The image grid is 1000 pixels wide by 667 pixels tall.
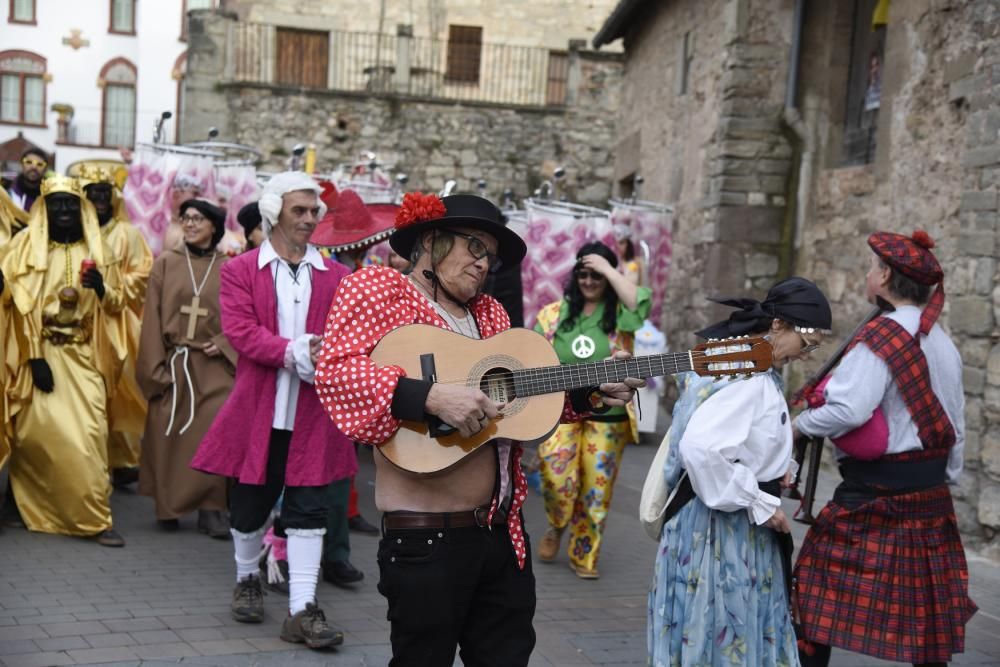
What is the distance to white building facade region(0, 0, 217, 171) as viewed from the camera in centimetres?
4312

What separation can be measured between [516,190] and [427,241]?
21053mm

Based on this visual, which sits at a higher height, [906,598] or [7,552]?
[906,598]

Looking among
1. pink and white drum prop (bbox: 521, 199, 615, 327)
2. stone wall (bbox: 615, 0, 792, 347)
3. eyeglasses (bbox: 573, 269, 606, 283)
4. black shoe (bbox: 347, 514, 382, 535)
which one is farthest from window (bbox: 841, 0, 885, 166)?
black shoe (bbox: 347, 514, 382, 535)

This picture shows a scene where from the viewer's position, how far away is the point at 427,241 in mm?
3611

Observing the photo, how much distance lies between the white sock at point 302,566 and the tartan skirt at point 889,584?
2.07 meters

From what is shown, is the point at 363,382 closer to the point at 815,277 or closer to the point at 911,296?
the point at 911,296

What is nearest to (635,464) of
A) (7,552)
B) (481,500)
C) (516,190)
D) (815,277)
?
(815,277)

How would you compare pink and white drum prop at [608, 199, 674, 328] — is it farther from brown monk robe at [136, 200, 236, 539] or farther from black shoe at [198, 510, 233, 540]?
black shoe at [198, 510, 233, 540]

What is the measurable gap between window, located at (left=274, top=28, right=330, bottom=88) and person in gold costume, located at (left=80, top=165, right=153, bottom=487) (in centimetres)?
1921

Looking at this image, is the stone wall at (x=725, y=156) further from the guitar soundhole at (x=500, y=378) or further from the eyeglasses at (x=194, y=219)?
the guitar soundhole at (x=500, y=378)

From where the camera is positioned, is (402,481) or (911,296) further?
(911,296)

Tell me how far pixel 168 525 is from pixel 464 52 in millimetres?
23413

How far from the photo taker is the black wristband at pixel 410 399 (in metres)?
3.27

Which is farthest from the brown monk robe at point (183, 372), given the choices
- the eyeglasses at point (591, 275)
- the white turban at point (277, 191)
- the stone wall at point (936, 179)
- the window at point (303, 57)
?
the window at point (303, 57)
